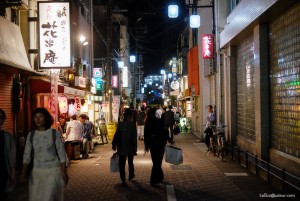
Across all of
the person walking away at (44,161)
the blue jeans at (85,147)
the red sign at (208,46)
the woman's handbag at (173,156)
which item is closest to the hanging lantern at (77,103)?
the blue jeans at (85,147)

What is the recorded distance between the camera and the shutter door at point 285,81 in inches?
393

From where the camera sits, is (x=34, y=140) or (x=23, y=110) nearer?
(x=34, y=140)

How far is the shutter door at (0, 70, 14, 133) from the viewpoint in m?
13.6

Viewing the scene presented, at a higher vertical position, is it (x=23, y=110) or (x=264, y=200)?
(x=23, y=110)

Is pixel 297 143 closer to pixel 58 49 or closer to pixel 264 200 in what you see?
pixel 264 200

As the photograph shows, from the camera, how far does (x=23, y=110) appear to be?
15.9 meters

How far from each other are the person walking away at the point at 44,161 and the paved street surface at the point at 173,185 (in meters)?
3.36

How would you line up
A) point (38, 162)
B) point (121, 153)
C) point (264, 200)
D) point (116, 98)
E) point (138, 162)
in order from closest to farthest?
point (38, 162), point (264, 200), point (121, 153), point (138, 162), point (116, 98)

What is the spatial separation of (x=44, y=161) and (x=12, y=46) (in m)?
8.87

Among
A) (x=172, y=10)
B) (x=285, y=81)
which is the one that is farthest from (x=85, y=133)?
(x=172, y=10)

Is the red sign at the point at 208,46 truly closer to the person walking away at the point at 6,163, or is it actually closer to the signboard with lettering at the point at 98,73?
the signboard with lettering at the point at 98,73

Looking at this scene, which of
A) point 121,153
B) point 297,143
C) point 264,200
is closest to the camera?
point 264,200

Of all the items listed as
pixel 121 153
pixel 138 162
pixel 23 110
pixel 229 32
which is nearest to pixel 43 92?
pixel 23 110

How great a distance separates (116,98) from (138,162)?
14842mm
